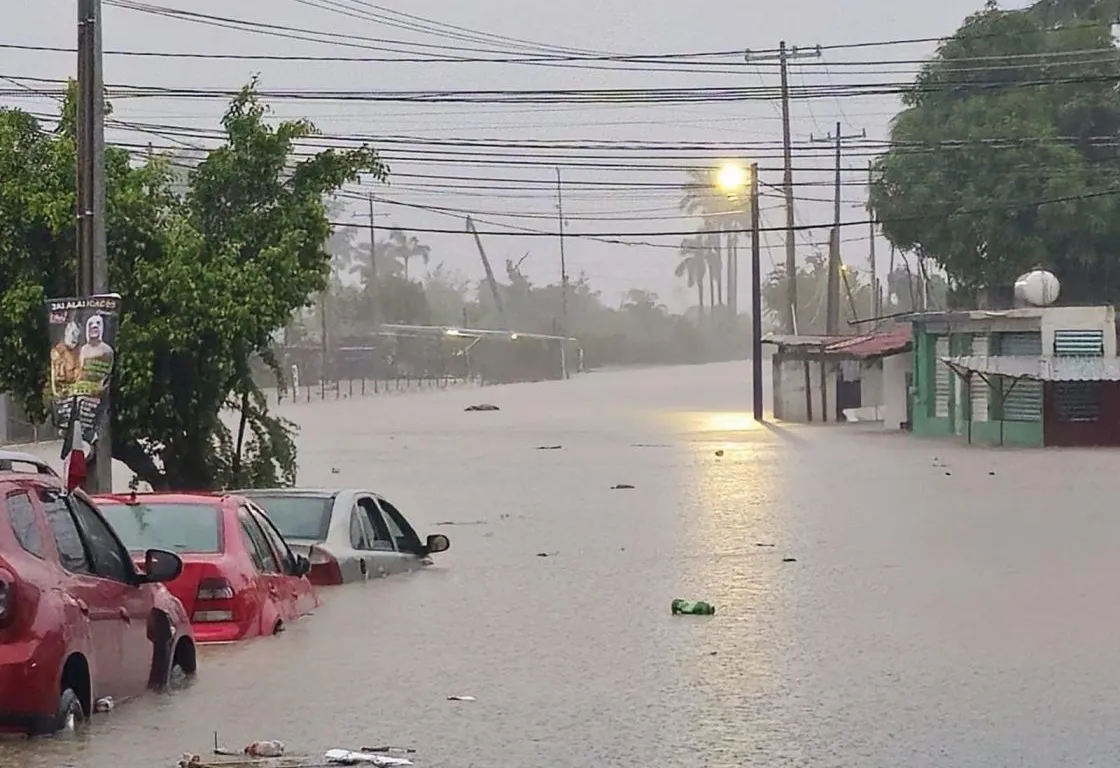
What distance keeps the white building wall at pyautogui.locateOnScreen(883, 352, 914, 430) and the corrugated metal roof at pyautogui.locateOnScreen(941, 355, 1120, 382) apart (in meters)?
8.85

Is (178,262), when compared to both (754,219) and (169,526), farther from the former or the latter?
(754,219)

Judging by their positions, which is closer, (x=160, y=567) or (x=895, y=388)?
(x=160, y=567)

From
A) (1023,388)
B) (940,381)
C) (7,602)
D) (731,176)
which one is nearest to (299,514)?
(7,602)

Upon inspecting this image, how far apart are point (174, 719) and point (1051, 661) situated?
568cm


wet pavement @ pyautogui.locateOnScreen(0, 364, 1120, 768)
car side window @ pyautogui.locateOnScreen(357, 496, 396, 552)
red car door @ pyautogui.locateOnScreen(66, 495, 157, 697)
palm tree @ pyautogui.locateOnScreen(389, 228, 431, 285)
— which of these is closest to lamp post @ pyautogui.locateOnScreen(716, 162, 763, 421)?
wet pavement @ pyautogui.locateOnScreen(0, 364, 1120, 768)

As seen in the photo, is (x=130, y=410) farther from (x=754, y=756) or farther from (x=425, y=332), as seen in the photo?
(x=425, y=332)

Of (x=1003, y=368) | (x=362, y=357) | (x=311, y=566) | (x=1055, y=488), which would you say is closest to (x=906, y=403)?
(x=1003, y=368)

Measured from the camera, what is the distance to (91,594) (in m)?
8.39

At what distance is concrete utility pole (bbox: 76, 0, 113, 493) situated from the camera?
18422 millimetres

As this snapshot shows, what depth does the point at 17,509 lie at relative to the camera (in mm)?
7871

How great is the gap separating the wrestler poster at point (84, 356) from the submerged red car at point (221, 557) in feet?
13.2

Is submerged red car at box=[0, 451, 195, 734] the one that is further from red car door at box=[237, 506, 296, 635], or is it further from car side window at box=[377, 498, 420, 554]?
car side window at box=[377, 498, 420, 554]

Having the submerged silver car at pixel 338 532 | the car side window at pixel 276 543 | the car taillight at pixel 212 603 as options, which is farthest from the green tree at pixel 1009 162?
the car taillight at pixel 212 603

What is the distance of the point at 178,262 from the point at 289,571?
853 cm
